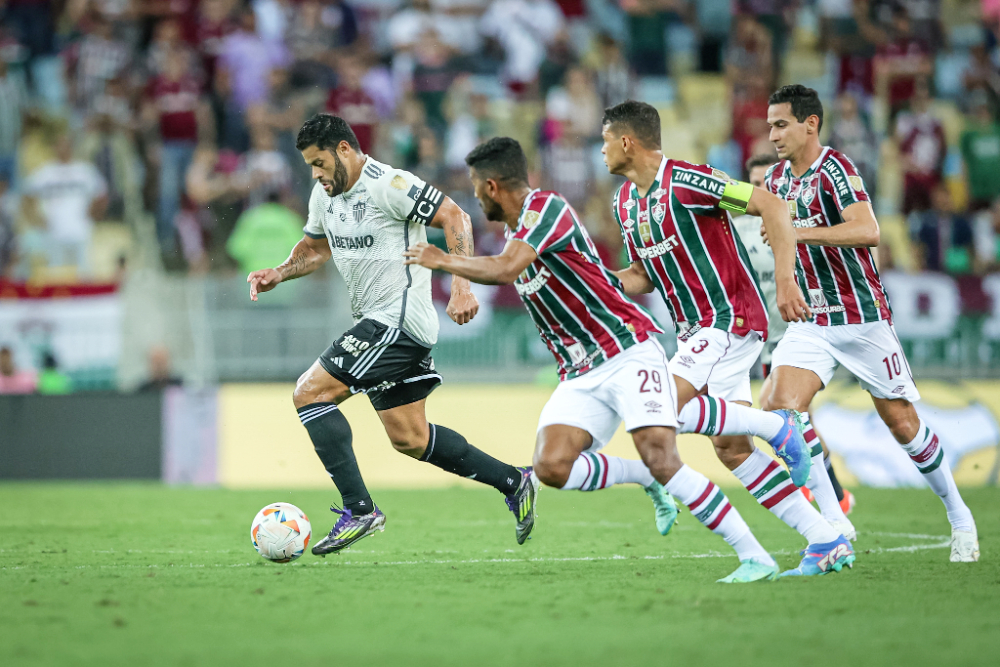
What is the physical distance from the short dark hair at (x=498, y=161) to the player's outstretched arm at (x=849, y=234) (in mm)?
1719

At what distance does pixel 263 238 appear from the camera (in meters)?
13.8

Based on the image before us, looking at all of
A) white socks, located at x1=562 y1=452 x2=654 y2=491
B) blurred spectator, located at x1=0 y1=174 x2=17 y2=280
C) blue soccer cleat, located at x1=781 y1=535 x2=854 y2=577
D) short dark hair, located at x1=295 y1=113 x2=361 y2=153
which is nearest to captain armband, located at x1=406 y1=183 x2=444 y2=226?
short dark hair, located at x1=295 y1=113 x2=361 y2=153

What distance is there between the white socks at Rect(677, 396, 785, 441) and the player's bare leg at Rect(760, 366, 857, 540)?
654 mm

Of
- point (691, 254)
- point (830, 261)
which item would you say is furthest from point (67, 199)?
point (830, 261)

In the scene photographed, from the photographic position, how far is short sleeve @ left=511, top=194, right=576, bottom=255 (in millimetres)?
5535

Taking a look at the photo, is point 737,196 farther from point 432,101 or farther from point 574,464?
point 432,101

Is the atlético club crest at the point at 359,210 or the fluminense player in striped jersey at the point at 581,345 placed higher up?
the atlético club crest at the point at 359,210

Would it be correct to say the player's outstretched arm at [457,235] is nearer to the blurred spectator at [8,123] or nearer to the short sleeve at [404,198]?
the short sleeve at [404,198]

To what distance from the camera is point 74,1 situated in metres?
17.4

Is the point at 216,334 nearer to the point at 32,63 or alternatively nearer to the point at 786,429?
the point at 32,63

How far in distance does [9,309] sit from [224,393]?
2.60 metres

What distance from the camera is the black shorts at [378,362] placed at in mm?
6977

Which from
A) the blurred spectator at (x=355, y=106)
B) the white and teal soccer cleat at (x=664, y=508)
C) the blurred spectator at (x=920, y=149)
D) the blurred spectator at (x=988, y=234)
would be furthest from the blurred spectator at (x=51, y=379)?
the blurred spectator at (x=988, y=234)

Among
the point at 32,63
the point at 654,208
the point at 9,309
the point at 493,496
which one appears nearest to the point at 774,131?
the point at 654,208
